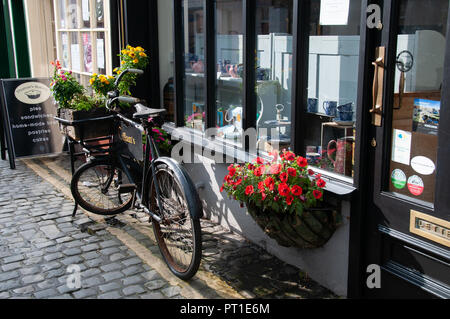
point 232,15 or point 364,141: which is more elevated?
point 232,15

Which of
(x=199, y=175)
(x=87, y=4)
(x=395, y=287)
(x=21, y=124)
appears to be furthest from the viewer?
(x=21, y=124)

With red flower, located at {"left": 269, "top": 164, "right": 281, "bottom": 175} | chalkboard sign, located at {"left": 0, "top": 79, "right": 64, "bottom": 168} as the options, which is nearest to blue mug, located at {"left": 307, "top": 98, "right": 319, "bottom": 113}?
red flower, located at {"left": 269, "top": 164, "right": 281, "bottom": 175}

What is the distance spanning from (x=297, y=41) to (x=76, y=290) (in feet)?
8.07

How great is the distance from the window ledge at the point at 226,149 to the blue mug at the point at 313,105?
44 cm

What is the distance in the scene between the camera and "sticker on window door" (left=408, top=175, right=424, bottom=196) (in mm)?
3082

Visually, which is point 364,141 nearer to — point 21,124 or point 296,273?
point 296,273

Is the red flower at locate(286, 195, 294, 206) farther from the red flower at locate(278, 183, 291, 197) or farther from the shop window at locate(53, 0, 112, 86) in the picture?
the shop window at locate(53, 0, 112, 86)

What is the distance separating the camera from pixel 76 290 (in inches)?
149

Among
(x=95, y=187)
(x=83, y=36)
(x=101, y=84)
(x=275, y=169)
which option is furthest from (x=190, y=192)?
(x=83, y=36)

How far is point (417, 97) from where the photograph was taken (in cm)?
308

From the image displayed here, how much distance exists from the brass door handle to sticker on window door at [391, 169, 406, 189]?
32 centimetres

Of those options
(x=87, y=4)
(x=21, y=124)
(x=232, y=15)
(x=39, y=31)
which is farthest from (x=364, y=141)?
(x=39, y=31)

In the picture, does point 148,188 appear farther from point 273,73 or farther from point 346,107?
point 346,107

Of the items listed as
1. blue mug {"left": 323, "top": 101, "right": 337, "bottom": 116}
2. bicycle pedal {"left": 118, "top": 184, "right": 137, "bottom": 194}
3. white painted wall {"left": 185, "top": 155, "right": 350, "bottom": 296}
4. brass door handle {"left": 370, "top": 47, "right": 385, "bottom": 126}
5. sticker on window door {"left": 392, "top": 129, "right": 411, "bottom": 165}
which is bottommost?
white painted wall {"left": 185, "top": 155, "right": 350, "bottom": 296}
